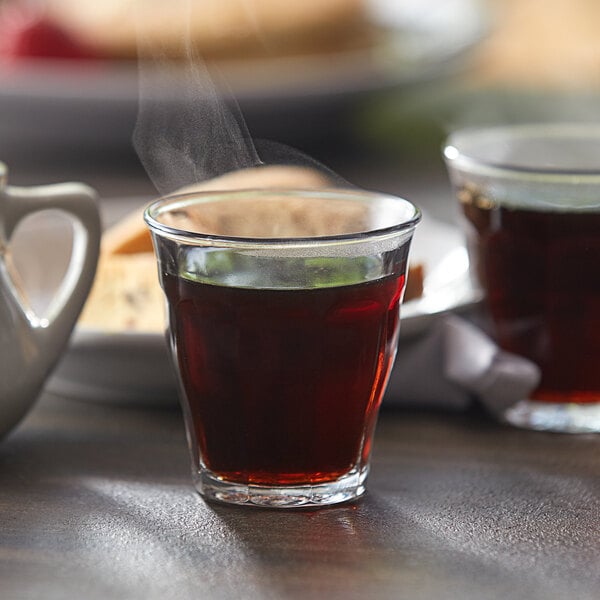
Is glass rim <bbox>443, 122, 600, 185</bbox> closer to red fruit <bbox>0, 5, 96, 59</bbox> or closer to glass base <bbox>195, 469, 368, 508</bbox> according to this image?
glass base <bbox>195, 469, 368, 508</bbox>

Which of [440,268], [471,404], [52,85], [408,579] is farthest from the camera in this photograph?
[52,85]

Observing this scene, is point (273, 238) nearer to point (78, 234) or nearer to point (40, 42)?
Result: point (78, 234)

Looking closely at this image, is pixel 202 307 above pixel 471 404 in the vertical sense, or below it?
above

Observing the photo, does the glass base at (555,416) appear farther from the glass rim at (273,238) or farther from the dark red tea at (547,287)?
the glass rim at (273,238)


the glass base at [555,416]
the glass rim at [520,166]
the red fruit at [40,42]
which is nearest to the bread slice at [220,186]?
the glass rim at [520,166]

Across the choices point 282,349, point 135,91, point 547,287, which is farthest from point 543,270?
point 135,91

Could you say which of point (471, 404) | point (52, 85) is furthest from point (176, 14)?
point (471, 404)

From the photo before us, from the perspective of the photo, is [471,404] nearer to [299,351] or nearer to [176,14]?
[299,351]
